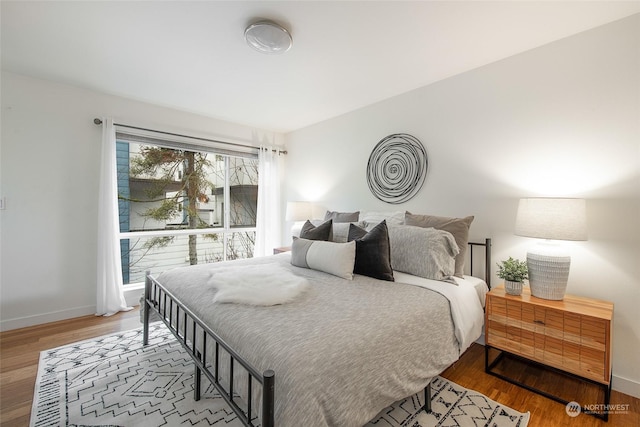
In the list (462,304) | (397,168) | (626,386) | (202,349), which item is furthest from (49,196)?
(626,386)

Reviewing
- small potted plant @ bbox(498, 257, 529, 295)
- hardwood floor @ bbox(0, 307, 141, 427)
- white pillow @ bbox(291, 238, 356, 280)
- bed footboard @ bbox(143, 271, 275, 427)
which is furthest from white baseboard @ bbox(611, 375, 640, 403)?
hardwood floor @ bbox(0, 307, 141, 427)

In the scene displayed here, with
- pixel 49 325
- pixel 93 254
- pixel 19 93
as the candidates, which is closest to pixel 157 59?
pixel 19 93

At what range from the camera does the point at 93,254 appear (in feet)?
9.96

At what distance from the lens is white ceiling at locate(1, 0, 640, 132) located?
68.6 inches

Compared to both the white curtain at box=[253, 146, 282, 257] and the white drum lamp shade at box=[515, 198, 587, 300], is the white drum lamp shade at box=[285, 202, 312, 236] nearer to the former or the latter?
the white curtain at box=[253, 146, 282, 257]

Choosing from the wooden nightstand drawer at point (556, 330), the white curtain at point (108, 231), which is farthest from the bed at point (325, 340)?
the white curtain at point (108, 231)

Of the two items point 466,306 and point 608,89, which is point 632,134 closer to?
point 608,89

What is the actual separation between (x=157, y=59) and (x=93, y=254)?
2214 millimetres

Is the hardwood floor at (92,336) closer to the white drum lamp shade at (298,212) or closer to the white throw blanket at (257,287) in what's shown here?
the white throw blanket at (257,287)

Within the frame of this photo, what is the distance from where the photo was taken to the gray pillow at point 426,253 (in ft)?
6.73

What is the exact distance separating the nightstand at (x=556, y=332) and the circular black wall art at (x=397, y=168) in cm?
129

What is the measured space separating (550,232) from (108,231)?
4.02m

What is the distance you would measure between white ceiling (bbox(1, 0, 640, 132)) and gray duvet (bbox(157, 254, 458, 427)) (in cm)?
180

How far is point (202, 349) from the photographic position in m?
1.48
